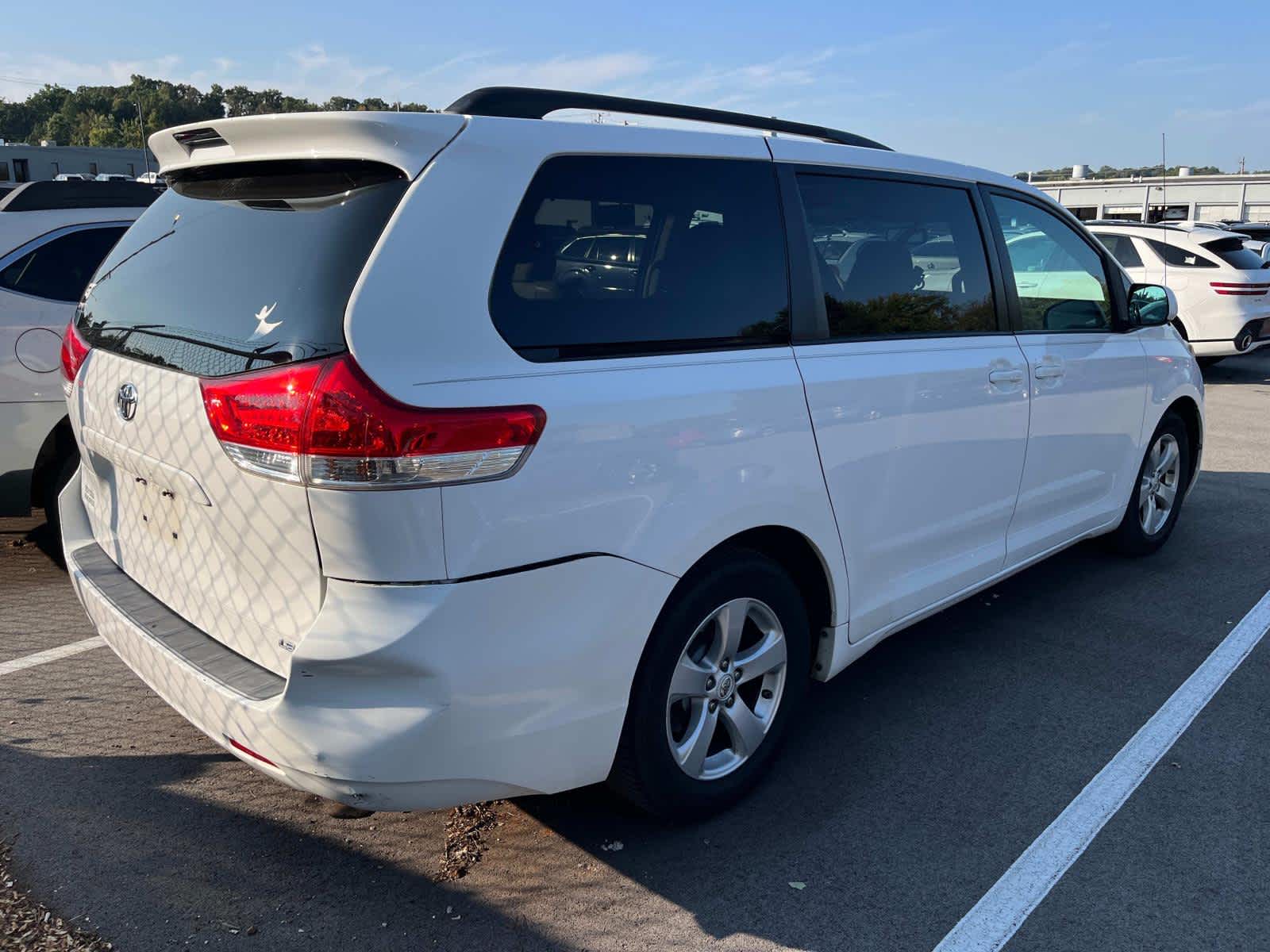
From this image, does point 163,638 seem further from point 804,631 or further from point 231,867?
point 804,631

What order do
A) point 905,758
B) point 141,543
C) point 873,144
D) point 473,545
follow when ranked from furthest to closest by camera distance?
point 873,144 → point 905,758 → point 141,543 → point 473,545

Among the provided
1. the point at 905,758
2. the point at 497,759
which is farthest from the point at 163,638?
the point at 905,758

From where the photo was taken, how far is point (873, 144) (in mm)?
3727

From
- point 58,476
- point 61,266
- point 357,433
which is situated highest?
point 61,266

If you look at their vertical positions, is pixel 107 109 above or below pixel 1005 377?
above

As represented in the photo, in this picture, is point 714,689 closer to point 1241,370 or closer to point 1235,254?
point 1235,254

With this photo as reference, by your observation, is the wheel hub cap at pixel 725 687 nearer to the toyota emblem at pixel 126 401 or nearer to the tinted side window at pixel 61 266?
the toyota emblem at pixel 126 401

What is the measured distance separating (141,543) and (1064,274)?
12.4 feet

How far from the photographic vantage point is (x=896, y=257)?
138 inches

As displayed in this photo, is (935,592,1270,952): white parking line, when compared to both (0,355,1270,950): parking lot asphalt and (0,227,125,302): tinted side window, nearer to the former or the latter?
(0,355,1270,950): parking lot asphalt

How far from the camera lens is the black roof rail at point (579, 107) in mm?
2615

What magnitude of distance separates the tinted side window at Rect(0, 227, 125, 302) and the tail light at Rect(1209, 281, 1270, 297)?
11335 millimetres

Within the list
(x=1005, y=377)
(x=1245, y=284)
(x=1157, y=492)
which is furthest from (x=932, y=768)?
(x=1245, y=284)

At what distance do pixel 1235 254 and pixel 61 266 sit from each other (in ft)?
39.8
